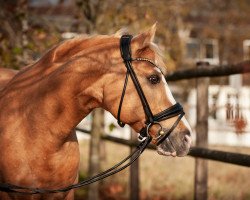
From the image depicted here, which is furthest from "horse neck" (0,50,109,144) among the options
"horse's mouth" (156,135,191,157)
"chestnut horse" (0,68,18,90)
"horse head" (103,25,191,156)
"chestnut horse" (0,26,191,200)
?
"chestnut horse" (0,68,18,90)

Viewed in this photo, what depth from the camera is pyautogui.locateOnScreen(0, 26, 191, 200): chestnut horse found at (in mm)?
4152

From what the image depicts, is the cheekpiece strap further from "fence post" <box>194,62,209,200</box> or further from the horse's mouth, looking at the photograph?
"fence post" <box>194,62,209,200</box>

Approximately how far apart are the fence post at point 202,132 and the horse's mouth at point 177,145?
212 cm

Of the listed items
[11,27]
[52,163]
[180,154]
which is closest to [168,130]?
[180,154]

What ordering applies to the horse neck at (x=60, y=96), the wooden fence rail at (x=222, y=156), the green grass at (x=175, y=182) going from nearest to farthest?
the horse neck at (x=60, y=96) → the wooden fence rail at (x=222, y=156) → the green grass at (x=175, y=182)

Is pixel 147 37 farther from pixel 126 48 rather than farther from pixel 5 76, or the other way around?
pixel 5 76

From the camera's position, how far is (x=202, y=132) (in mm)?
6230

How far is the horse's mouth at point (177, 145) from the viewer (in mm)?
4105

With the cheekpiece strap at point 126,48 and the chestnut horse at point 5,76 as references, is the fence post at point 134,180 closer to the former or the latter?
the chestnut horse at point 5,76

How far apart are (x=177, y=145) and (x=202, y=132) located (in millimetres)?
2151

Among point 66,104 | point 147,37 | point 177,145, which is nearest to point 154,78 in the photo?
point 147,37

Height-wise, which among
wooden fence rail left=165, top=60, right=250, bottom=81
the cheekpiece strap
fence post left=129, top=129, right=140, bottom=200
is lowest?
fence post left=129, top=129, right=140, bottom=200

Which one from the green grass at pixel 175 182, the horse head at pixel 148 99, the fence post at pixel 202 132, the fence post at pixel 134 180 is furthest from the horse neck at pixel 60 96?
the green grass at pixel 175 182

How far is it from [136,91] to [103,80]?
0.81 feet
